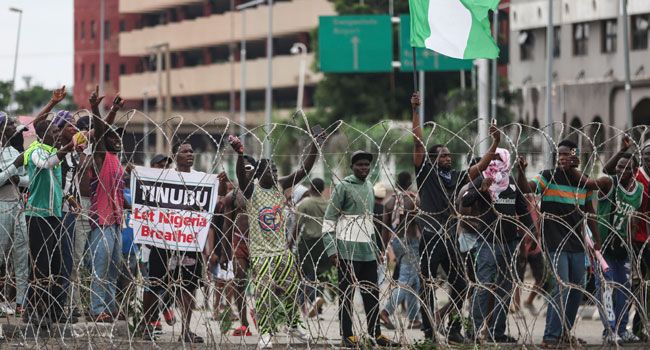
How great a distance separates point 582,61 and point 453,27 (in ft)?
108

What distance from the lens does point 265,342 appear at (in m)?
10.8

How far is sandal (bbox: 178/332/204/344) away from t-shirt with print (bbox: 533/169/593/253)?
8.99ft

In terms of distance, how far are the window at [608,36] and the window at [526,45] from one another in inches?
216

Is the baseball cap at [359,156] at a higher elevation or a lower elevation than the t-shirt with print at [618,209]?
higher

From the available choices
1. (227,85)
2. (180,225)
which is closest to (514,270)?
(180,225)

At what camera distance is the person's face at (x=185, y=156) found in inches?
447

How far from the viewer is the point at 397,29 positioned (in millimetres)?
47031

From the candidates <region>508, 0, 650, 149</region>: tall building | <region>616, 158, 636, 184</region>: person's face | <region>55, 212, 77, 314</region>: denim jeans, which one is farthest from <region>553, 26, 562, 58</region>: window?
<region>55, 212, 77, 314</region>: denim jeans

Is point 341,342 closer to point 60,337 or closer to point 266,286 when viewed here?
point 266,286

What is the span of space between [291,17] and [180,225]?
191 feet

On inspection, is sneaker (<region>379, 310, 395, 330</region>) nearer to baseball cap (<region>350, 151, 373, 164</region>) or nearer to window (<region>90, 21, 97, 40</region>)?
baseball cap (<region>350, 151, 373, 164</region>)

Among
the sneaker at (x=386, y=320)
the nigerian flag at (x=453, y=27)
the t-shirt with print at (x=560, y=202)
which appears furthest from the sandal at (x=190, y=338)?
the sneaker at (x=386, y=320)

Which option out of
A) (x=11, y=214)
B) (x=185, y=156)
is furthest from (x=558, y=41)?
(x=11, y=214)

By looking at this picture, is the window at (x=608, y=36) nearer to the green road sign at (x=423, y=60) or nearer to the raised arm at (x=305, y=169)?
the green road sign at (x=423, y=60)
